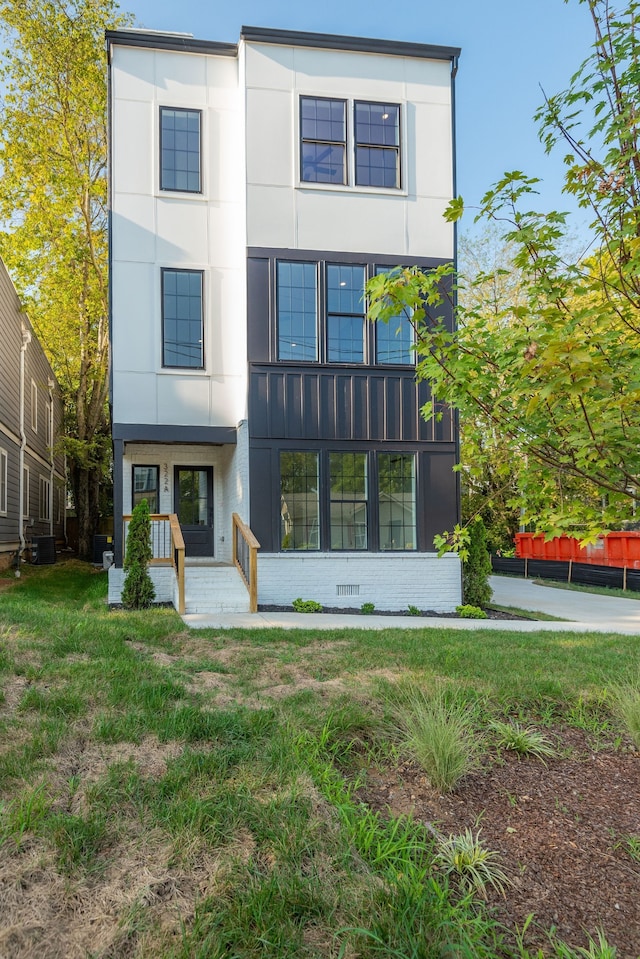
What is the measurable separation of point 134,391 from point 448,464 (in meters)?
5.20


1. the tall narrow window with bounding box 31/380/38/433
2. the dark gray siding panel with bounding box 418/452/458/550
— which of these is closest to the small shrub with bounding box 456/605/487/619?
the dark gray siding panel with bounding box 418/452/458/550

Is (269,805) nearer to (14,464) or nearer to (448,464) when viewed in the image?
(448,464)

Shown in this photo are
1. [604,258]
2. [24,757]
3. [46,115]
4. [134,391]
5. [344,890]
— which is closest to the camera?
[344,890]

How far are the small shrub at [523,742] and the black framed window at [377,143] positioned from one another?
9285mm

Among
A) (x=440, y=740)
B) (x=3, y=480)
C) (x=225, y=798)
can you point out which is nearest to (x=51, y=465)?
(x=3, y=480)

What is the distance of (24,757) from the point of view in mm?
3029

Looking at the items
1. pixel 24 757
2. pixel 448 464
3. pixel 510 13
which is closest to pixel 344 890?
pixel 24 757

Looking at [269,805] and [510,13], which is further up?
[510,13]

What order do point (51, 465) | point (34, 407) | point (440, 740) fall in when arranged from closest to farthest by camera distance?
point (440, 740), point (34, 407), point (51, 465)

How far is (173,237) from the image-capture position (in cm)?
1061

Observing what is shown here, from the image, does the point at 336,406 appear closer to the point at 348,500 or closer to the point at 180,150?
the point at 348,500

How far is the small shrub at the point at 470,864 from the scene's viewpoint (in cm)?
226

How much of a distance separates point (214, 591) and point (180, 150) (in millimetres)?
7223

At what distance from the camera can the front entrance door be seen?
39.2 feet
